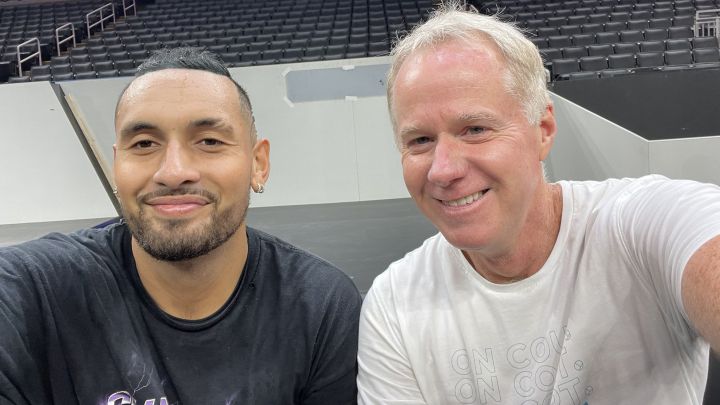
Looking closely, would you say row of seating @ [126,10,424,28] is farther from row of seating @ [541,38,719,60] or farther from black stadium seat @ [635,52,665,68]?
black stadium seat @ [635,52,665,68]

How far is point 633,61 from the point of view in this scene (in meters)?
5.94

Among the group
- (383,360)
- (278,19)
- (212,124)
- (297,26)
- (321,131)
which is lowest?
(321,131)

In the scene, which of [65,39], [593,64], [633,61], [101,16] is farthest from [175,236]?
[101,16]

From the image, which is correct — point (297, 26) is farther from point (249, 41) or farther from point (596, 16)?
point (596, 16)

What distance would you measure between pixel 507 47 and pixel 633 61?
18.7 feet

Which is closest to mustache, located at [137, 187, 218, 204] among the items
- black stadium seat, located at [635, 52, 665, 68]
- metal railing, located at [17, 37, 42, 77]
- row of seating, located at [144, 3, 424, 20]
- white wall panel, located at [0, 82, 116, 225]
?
white wall panel, located at [0, 82, 116, 225]

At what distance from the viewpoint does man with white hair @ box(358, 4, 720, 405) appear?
40.4 inches

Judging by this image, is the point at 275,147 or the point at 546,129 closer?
the point at 546,129

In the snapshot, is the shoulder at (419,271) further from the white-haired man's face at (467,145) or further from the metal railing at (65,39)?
the metal railing at (65,39)

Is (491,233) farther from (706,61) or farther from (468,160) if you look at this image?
(706,61)

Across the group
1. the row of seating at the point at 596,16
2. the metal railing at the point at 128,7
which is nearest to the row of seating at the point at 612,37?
the row of seating at the point at 596,16

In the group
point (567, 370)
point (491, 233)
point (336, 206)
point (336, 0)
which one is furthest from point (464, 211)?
point (336, 0)

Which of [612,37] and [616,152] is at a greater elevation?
[612,37]

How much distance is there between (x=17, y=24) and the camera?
11.2m
